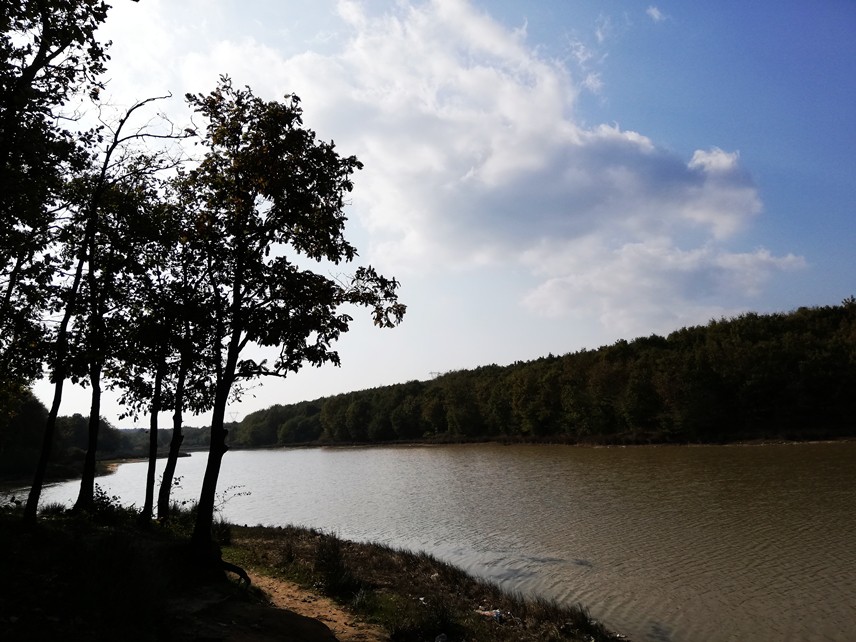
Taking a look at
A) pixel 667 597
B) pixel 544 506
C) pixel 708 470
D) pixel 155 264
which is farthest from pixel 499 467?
pixel 155 264

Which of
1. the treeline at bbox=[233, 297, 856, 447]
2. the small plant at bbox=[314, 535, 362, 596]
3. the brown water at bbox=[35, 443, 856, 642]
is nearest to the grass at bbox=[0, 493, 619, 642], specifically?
the small plant at bbox=[314, 535, 362, 596]

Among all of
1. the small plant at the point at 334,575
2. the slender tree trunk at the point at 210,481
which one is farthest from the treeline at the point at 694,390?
the slender tree trunk at the point at 210,481

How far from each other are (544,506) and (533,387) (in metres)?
67.0

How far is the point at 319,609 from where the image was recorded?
11.5 m

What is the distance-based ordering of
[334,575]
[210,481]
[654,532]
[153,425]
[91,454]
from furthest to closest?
[654,532]
[153,425]
[91,454]
[334,575]
[210,481]

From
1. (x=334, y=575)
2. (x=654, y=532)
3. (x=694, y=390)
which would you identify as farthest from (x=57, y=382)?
(x=694, y=390)

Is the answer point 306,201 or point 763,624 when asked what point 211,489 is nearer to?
point 306,201

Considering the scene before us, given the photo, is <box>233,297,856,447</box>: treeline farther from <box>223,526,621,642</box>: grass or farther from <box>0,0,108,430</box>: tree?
<box>0,0,108,430</box>: tree

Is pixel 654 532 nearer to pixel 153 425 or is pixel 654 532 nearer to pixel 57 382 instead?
pixel 153 425

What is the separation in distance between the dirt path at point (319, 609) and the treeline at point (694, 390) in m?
63.4

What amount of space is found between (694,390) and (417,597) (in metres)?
64.1

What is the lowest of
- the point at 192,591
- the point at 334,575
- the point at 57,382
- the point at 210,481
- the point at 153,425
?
the point at 334,575

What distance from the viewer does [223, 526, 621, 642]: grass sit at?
34.7 feet

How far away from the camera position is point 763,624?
12414 millimetres
